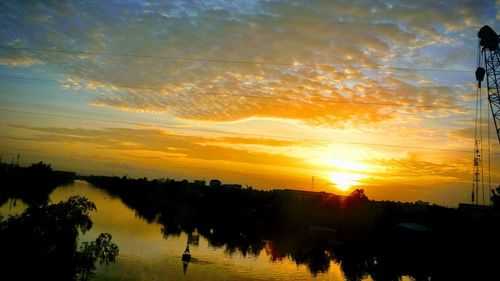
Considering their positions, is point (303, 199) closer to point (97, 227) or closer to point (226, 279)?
point (97, 227)

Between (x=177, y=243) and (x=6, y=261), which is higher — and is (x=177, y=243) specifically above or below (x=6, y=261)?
below

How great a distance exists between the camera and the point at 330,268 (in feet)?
162

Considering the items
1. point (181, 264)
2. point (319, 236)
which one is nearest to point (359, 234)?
point (319, 236)

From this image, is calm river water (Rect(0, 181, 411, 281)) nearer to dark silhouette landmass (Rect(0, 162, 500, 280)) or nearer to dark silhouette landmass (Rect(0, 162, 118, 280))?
dark silhouette landmass (Rect(0, 162, 500, 280))

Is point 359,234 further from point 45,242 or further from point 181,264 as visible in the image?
point 45,242

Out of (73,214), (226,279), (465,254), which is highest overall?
(73,214)

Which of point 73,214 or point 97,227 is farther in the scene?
point 97,227

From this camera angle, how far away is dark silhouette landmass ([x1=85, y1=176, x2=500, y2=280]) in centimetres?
4888

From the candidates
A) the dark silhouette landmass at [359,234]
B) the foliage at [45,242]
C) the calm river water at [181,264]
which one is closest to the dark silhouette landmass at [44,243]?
the foliage at [45,242]

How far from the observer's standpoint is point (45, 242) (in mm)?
14289

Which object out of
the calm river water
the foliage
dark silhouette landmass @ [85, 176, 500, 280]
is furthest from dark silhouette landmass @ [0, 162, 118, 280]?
dark silhouette landmass @ [85, 176, 500, 280]

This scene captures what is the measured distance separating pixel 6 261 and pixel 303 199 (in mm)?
88234

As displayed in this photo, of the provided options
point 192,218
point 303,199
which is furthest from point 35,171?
point 303,199

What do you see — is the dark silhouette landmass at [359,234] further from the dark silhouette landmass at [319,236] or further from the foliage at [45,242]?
the foliage at [45,242]
